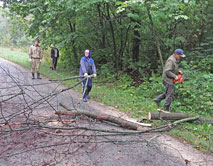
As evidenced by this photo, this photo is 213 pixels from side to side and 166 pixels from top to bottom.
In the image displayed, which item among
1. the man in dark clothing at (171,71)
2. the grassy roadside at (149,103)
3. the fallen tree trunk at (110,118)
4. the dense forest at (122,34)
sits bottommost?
the grassy roadside at (149,103)

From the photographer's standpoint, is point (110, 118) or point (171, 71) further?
point (171, 71)

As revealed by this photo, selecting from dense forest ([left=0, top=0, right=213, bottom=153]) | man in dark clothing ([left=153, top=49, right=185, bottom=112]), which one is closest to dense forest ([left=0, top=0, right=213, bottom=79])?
dense forest ([left=0, top=0, right=213, bottom=153])

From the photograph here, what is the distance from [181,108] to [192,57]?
485 centimetres

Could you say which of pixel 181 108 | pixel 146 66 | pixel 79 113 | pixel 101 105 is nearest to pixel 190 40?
pixel 146 66

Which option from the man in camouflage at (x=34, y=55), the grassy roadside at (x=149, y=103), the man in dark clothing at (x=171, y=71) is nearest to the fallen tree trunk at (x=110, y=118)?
the grassy roadside at (x=149, y=103)

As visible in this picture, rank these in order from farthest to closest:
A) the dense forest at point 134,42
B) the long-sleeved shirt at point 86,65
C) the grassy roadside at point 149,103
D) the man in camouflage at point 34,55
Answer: the man in camouflage at point 34,55 < the dense forest at point 134,42 < the long-sleeved shirt at point 86,65 < the grassy roadside at point 149,103

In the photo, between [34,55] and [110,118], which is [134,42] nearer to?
[34,55]

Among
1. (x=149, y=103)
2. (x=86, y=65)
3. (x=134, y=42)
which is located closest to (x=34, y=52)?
(x=86, y=65)

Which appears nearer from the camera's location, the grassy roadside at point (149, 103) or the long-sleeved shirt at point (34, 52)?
the grassy roadside at point (149, 103)

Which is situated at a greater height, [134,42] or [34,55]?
[134,42]

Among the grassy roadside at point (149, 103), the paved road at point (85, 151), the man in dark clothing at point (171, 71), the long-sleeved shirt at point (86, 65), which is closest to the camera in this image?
the paved road at point (85, 151)

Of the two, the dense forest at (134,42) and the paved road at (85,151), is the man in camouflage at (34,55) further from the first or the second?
the paved road at (85,151)

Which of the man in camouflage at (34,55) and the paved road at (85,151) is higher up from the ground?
the man in camouflage at (34,55)

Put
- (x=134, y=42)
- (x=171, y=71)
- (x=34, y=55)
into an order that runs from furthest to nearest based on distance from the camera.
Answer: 1. (x=134, y=42)
2. (x=34, y=55)
3. (x=171, y=71)
